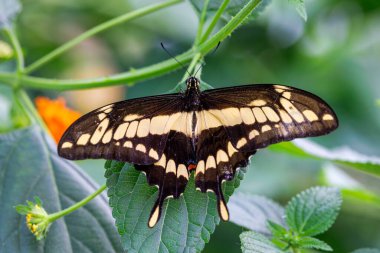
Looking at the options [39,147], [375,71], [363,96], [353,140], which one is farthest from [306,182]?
[39,147]

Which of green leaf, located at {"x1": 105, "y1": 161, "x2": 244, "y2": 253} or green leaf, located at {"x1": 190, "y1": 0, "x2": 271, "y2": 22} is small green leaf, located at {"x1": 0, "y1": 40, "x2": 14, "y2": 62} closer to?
green leaf, located at {"x1": 190, "y1": 0, "x2": 271, "y2": 22}

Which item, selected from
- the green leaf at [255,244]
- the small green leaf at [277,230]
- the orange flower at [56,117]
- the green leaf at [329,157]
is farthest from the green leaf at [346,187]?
the orange flower at [56,117]

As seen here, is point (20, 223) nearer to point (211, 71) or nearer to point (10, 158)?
point (10, 158)

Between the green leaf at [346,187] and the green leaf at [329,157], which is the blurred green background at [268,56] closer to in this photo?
the green leaf at [346,187]

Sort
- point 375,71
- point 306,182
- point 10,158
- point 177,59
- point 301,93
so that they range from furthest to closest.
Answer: point 375,71, point 306,182, point 10,158, point 177,59, point 301,93

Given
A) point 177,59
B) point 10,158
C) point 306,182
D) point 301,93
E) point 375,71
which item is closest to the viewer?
point 301,93

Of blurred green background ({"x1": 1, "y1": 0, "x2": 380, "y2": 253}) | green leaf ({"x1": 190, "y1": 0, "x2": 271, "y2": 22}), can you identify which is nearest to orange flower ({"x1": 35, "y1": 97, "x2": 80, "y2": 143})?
green leaf ({"x1": 190, "y1": 0, "x2": 271, "y2": 22})
